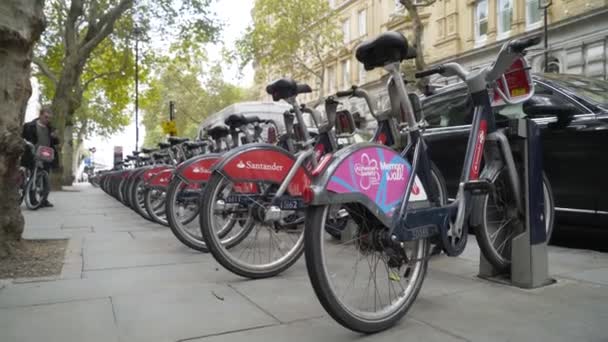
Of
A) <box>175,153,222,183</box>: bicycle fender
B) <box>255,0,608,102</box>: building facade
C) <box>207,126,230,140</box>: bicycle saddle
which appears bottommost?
<box>175,153,222,183</box>: bicycle fender

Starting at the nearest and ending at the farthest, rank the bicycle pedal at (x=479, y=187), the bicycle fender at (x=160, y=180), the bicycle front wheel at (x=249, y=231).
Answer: the bicycle pedal at (x=479, y=187), the bicycle front wheel at (x=249, y=231), the bicycle fender at (x=160, y=180)

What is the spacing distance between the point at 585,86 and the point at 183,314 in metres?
4.25

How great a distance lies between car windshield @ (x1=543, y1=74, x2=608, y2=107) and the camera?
478cm

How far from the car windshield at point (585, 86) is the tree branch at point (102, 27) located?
581 inches

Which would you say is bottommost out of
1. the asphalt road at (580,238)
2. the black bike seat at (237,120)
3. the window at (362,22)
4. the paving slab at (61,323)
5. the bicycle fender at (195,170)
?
the paving slab at (61,323)

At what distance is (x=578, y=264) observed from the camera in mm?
4145

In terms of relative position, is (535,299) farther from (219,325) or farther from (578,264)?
(219,325)

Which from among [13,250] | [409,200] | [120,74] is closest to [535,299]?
[409,200]

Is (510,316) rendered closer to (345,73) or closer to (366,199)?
(366,199)

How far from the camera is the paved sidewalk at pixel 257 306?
8.79ft

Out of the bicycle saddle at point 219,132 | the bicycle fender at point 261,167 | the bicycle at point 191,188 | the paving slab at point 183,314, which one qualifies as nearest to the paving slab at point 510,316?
the paving slab at point 183,314

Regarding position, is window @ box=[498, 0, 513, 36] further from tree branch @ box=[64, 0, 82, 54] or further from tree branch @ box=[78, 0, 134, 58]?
tree branch @ box=[64, 0, 82, 54]

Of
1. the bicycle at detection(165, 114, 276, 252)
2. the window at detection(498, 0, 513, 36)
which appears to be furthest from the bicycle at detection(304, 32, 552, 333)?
the window at detection(498, 0, 513, 36)

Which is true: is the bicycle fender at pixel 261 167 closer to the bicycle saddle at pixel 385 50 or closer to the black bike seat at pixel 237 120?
the bicycle saddle at pixel 385 50
